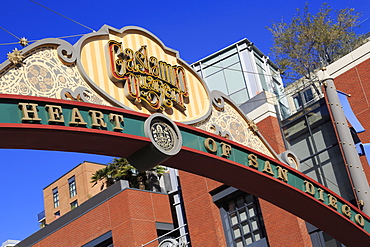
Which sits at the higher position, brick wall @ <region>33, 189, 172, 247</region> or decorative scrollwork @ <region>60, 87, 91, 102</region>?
brick wall @ <region>33, 189, 172, 247</region>

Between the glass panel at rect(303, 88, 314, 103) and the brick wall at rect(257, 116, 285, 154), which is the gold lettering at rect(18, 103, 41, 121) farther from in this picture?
the brick wall at rect(257, 116, 285, 154)

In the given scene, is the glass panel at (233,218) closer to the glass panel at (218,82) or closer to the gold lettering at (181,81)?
the glass panel at (218,82)

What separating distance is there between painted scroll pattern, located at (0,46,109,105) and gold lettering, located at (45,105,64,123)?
40cm

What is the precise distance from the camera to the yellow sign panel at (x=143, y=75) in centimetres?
1130

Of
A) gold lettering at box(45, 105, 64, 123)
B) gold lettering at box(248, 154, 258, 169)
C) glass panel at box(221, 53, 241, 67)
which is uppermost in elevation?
glass panel at box(221, 53, 241, 67)

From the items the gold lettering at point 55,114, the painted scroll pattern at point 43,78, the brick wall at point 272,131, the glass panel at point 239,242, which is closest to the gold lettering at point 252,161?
the painted scroll pattern at point 43,78

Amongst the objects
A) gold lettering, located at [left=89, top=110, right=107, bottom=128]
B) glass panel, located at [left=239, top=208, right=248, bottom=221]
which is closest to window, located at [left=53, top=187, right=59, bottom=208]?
glass panel, located at [left=239, top=208, right=248, bottom=221]

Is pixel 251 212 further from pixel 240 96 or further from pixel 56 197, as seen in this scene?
pixel 56 197

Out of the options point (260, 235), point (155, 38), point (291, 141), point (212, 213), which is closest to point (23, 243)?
point (212, 213)

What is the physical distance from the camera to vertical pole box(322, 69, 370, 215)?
1555cm

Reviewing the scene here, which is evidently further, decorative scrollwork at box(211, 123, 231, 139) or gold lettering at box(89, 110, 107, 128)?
decorative scrollwork at box(211, 123, 231, 139)

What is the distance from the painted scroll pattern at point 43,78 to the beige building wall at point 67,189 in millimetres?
36104

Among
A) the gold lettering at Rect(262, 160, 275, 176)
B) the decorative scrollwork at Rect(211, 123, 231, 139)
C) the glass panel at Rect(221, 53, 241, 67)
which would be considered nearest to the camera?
the decorative scrollwork at Rect(211, 123, 231, 139)

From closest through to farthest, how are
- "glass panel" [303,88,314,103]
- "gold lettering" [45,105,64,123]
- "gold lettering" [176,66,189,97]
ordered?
"gold lettering" [45,105,64,123], "gold lettering" [176,66,189,97], "glass panel" [303,88,314,103]
